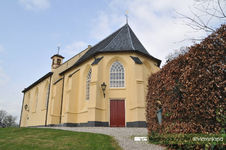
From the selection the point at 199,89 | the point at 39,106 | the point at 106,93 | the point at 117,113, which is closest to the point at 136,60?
the point at 106,93

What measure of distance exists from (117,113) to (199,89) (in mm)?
11184

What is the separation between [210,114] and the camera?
517cm

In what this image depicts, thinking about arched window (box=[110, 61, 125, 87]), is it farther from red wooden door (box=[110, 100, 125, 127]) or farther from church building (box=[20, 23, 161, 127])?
red wooden door (box=[110, 100, 125, 127])

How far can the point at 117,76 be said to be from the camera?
16969 mm

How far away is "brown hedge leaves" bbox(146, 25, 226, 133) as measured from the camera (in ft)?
16.7

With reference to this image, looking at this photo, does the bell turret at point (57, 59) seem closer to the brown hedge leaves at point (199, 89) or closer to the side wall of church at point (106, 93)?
the side wall of church at point (106, 93)

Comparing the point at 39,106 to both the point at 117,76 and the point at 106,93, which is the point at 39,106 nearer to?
the point at 106,93

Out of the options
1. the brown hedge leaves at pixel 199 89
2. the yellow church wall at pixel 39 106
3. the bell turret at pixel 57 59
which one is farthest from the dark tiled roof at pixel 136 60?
the bell turret at pixel 57 59

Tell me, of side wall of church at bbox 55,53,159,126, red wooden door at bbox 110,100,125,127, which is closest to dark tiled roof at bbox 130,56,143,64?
side wall of church at bbox 55,53,159,126

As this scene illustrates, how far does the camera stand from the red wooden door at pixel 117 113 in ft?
51.5

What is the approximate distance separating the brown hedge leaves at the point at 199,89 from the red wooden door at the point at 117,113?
925 cm

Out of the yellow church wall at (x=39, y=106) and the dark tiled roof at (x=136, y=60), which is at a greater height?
the dark tiled roof at (x=136, y=60)

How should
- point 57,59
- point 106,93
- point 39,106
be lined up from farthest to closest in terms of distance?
1. point 57,59
2. point 39,106
3. point 106,93

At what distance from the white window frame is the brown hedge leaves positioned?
32.7 feet
